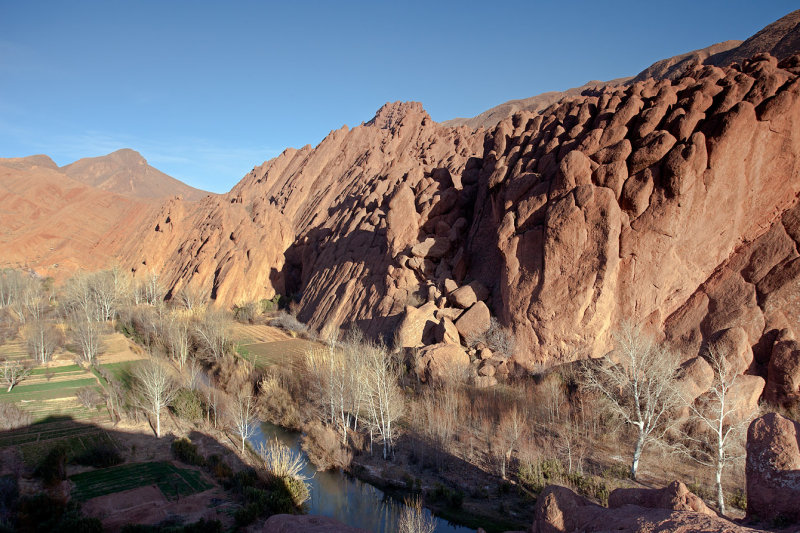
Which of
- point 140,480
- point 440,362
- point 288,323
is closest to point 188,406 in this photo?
point 140,480

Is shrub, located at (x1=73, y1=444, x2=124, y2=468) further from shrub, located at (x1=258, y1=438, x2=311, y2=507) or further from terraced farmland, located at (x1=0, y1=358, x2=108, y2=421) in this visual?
shrub, located at (x1=258, y1=438, x2=311, y2=507)

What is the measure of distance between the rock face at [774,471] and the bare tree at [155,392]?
87.6 feet

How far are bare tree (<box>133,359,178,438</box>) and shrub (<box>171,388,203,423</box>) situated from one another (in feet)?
1.52

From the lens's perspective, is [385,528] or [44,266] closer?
[385,528]

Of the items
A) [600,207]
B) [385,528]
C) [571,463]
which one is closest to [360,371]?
[385,528]

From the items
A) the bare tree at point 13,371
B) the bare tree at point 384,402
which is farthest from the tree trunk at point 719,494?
the bare tree at point 13,371

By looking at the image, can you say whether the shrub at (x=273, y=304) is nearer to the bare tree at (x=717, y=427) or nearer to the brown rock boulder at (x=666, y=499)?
the bare tree at (x=717, y=427)

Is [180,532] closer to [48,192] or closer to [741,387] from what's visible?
[741,387]

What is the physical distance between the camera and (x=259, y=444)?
25812 mm

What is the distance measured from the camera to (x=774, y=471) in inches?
378

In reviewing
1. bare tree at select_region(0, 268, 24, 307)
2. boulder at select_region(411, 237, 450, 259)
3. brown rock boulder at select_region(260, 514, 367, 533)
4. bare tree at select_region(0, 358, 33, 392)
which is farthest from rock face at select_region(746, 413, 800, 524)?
bare tree at select_region(0, 268, 24, 307)

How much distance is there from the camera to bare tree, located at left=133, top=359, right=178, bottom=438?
86.3ft

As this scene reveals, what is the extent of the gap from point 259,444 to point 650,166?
27.2 m

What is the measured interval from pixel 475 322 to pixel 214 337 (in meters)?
22.0
